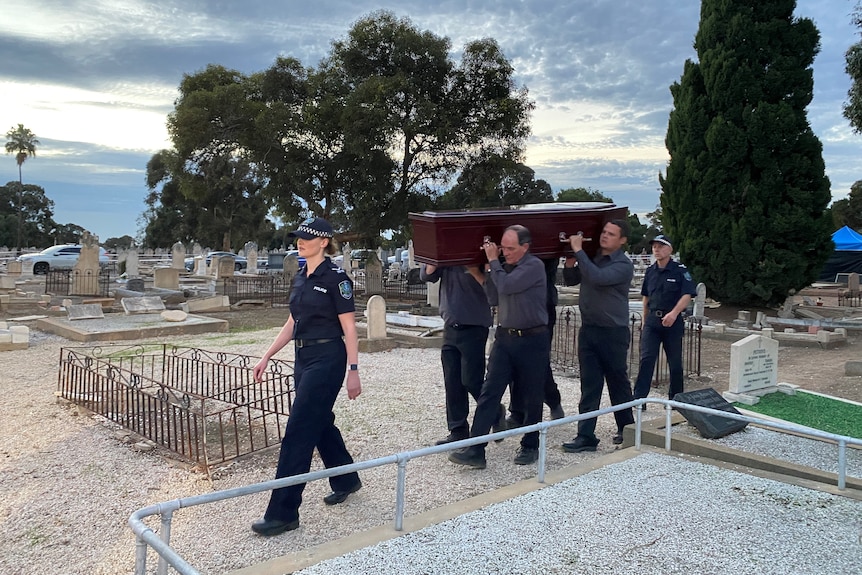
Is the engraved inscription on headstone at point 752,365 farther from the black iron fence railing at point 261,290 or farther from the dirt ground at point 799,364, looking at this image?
the black iron fence railing at point 261,290

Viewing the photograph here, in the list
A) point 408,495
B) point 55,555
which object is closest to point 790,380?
point 408,495

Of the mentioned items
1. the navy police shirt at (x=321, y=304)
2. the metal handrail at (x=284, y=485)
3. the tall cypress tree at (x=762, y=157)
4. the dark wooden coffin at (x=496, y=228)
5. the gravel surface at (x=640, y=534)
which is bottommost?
the gravel surface at (x=640, y=534)

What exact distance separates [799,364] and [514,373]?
7982mm

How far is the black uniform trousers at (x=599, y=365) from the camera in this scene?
514 cm

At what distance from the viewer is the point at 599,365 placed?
17.2 ft

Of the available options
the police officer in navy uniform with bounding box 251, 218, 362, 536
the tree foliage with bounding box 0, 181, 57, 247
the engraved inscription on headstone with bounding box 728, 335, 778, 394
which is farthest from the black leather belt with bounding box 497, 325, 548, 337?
the tree foliage with bounding box 0, 181, 57, 247

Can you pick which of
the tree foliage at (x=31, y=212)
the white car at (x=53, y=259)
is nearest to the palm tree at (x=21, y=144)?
the tree foliage at (x=31, y=212)

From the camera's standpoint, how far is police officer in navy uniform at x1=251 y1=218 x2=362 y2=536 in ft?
11.8

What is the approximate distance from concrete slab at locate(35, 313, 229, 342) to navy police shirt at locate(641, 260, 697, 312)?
9.27 meters

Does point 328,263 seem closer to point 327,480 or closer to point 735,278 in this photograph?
point 327,480

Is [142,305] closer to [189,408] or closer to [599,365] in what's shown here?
[189,408]

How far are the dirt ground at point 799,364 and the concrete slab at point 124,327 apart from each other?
822mm

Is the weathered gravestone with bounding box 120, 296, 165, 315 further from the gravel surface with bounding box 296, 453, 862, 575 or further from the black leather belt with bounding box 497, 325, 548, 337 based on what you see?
the gravel surface with bounding box 296, 453, 862, 575

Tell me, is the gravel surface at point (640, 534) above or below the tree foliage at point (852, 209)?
below
